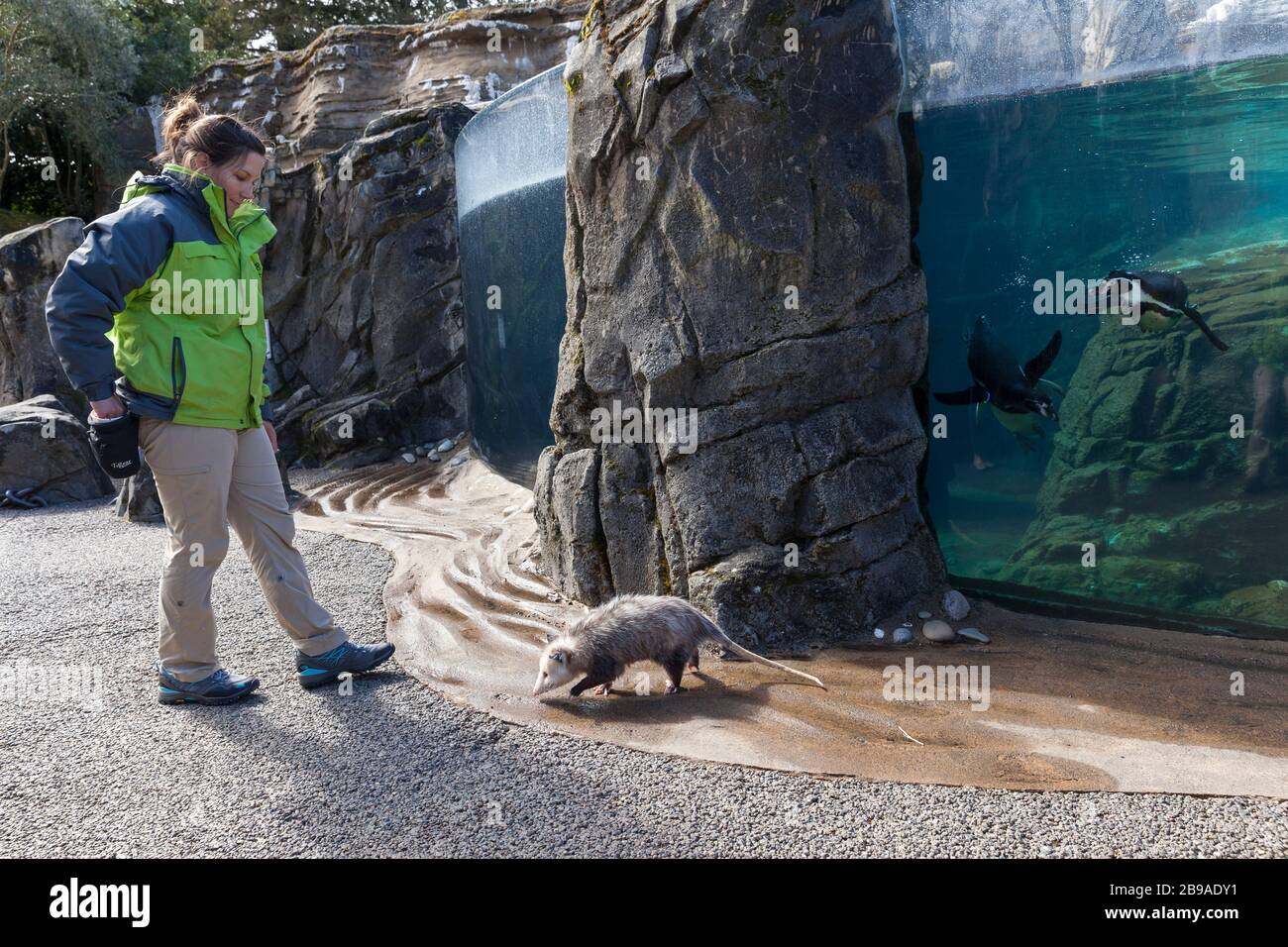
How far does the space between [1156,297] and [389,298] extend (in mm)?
11022

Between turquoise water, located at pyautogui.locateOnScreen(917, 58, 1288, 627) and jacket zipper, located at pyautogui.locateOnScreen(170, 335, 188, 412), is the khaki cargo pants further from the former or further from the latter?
turquoise water, located at pyautogui.locateOnScreen(917, 58, 1288, 627)

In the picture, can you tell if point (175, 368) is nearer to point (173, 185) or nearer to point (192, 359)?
point (192, 359)

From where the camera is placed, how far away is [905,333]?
546 cm

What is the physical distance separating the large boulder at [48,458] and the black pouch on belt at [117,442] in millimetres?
8995

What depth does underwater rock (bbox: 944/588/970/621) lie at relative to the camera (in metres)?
5.46

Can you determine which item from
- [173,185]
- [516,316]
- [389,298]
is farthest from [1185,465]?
[389,298]

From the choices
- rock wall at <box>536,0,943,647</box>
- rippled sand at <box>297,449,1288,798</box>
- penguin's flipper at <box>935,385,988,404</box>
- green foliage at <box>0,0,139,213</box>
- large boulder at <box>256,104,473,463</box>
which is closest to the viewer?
rippled sand at <box>297,449,1288,798</box>

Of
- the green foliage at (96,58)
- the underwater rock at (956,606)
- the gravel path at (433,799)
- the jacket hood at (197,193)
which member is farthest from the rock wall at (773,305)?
the green foliage at (96,58)

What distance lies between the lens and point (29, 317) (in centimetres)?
1520

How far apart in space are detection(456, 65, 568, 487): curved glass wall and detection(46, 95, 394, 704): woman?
5.07m

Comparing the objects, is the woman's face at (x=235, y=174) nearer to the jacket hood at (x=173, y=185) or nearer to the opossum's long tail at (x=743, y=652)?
the jacket hood at (x=173, y=185)
